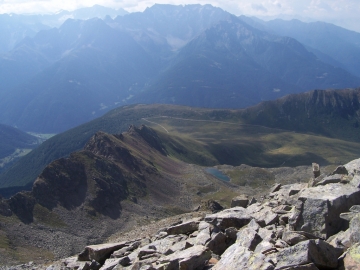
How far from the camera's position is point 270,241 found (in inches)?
947

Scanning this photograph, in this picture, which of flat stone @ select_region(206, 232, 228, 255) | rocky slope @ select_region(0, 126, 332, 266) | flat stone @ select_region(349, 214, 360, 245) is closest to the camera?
flat stone @ select_region(349, 214, 360, 245)

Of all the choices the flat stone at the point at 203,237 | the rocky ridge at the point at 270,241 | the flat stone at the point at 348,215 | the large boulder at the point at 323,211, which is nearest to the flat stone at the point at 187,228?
the rocky ridge at the point at 270,241

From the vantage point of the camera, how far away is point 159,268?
941 inches

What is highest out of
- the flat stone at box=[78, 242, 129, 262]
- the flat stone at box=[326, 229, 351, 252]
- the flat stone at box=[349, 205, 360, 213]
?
the flat stone at box=[349, 205, 360, 213]

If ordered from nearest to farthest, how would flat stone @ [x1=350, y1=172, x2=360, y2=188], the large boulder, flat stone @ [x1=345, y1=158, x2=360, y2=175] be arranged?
the large boulder → flat stone @ [x1=350, y1=172, x2=360, y2=188] → flat stone @ [x1=345, y1=158, x2=360, y2=175]

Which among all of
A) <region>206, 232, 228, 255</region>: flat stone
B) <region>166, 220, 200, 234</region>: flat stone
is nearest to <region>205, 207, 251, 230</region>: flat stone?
<region>166, 220, 200, 234</region>: flat stone

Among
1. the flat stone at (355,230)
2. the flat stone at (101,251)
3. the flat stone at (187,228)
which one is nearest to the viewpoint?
the flat stone at (355,230)

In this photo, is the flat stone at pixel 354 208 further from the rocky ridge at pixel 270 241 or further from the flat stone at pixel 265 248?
the flat stone at pixel 265 248

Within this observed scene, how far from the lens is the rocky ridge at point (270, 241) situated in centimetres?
2052

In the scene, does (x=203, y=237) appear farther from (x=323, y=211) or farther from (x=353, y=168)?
(x=353, y=168)

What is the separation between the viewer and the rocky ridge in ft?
67.3

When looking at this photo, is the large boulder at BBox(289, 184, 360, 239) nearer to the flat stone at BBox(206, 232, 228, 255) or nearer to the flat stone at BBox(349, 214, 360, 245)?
the flat stone at BBox(349, 214, 360, 245)

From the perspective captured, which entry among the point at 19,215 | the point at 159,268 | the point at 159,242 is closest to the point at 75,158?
the point at 19,215

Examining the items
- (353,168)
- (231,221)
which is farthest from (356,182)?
(231,221)
